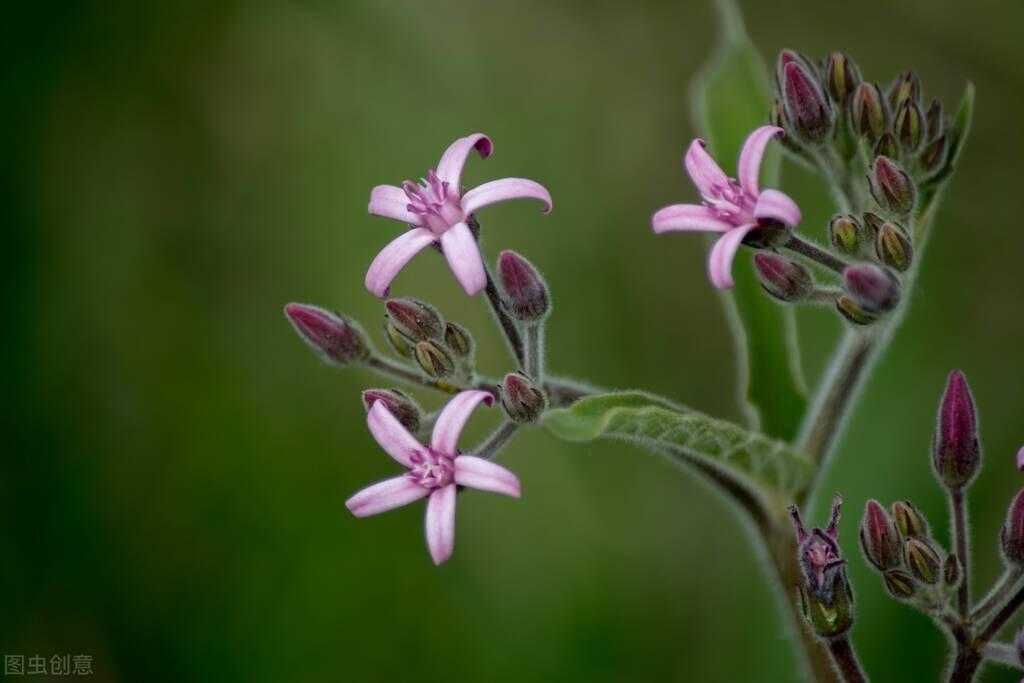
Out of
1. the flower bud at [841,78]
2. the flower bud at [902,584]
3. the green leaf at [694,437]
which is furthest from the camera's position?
the flower bud at [841,78]

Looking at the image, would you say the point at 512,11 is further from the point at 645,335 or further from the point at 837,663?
the point at 837,663

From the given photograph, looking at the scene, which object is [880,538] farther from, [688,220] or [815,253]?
[688,220]

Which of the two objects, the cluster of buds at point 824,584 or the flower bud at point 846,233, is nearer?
the cluster of buds at point 824,584

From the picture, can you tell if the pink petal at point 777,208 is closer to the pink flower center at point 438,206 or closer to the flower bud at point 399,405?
the pink flower center at point 438,206

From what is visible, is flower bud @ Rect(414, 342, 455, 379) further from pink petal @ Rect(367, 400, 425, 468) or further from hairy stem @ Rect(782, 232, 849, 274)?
hairy stem @ Rect(782, 232, 849, 274)

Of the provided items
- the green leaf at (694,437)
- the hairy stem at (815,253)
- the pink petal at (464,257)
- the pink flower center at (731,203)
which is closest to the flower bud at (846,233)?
the hairy stem at (815,253)

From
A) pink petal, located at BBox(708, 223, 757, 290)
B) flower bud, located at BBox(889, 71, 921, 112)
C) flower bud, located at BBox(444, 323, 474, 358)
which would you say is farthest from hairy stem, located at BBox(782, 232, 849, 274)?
flower bud, located at BBox(444, 323, 474, 358)
